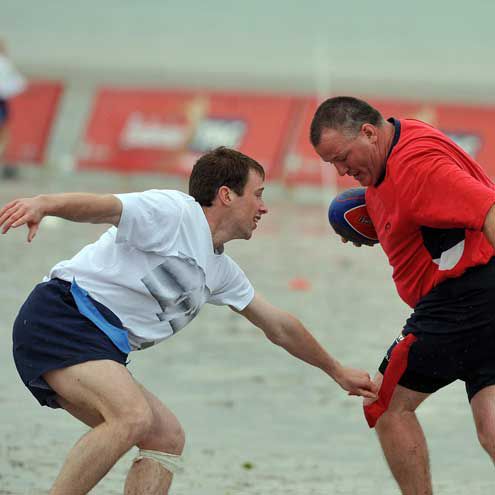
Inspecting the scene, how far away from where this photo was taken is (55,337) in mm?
5223

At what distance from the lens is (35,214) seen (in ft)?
15.8

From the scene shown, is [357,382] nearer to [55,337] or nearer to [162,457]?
[162,457]

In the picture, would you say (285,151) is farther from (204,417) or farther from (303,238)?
(204,417)

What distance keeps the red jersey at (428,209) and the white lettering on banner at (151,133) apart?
1422cm

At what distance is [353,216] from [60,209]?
5.41ft

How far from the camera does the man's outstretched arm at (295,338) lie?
5867 mm

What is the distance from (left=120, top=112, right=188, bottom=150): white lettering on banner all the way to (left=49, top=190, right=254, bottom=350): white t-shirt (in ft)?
47.6

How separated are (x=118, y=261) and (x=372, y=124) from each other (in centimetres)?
117

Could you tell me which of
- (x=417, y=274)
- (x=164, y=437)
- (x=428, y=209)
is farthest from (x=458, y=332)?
(x=164, y=437)

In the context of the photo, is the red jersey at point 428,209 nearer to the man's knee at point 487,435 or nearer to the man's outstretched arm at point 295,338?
the man's outstretched arm at point 295,338

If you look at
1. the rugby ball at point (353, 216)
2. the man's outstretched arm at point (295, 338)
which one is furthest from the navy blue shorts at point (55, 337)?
the rugby ball at point (353, 216)

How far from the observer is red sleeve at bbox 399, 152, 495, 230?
17.1ft

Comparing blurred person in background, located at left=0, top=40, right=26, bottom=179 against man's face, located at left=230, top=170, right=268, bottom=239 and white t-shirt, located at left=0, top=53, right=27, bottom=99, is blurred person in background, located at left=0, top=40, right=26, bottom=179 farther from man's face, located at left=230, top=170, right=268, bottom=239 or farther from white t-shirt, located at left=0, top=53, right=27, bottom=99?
man's face, located at left=230, top=170, right=268, bottom=239

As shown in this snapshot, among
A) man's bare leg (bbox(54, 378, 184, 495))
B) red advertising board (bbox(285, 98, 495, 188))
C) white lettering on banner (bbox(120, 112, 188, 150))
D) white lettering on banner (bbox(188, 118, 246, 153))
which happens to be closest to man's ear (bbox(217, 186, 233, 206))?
man's bare leg (bbox(54, 378, 184, 495))
